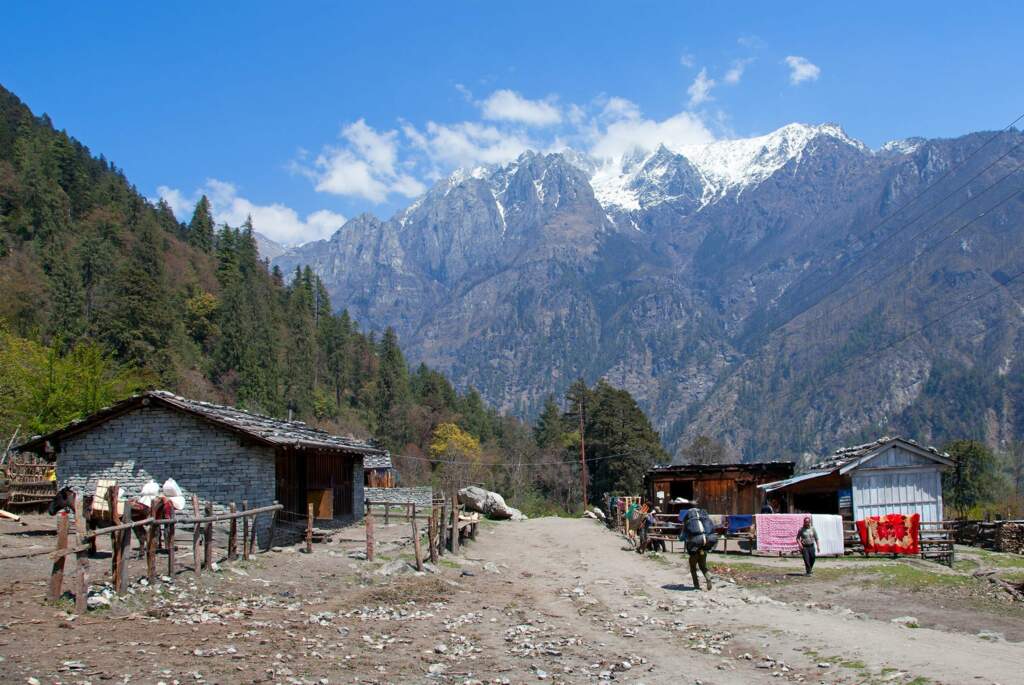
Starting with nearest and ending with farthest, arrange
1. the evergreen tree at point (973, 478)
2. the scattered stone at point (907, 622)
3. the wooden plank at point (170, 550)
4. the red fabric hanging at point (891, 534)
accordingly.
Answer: the scattered stone at point (907, 622) < the wooden plank at point (170, 550) < the red fabric hanging at point (891, 534) < the evergreen tree at point (973, 478)

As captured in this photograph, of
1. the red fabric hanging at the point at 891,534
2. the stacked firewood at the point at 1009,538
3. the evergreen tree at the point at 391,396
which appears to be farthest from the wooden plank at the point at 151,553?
the evergreen tree at the point at 391,396

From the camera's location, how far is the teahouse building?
32938 millimetres

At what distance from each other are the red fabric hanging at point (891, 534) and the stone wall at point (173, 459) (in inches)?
758

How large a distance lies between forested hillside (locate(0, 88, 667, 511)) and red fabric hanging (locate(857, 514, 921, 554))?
3322 centimetres

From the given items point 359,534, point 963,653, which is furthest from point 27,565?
point 963,653

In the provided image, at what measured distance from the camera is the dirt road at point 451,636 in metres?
11.2

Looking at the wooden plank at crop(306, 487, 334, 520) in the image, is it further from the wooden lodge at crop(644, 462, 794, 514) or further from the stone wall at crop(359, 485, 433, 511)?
the stone wall at crop(359, 485, 433, 511)

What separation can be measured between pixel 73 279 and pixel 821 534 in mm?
68902

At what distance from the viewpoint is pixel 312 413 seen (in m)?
101

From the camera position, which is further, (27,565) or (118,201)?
(118,201)

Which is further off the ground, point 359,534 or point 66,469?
point 66,469

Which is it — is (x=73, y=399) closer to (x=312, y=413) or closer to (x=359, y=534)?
(x=359, y=534)

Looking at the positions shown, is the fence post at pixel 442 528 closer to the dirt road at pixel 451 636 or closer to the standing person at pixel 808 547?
the dirt road at pixel 451 636

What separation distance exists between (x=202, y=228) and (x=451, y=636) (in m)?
124
